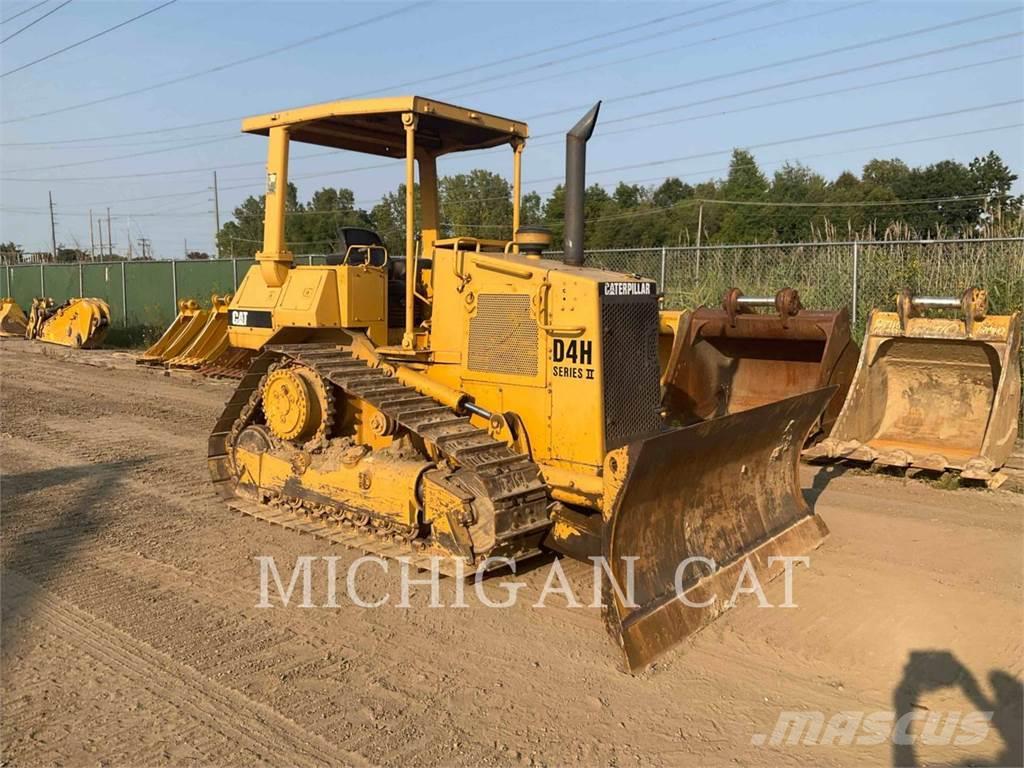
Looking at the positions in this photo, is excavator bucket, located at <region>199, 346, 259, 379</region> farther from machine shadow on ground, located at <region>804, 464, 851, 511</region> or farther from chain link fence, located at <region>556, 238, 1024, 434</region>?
machine shadow on ground, located at <region>804, 464, 851, 511</region>

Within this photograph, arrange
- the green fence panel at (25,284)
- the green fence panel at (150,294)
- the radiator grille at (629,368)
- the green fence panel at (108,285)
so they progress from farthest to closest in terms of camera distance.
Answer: the green fence panel at (25,284) < the green fence panel at (108,285) < the green fence panel at (150,294) < the radiator grille at (629,368)

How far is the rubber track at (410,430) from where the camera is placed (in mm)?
4523

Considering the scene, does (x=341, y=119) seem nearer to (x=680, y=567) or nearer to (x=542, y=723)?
(x=680, y=567)

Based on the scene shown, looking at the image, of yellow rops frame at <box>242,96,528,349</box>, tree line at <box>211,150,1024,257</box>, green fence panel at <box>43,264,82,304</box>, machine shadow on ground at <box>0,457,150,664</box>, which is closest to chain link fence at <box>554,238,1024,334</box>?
yellow rops frame at <box>242,96,528,349</box>

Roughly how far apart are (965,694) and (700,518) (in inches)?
61.2

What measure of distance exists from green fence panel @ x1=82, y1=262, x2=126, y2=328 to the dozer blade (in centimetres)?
2111

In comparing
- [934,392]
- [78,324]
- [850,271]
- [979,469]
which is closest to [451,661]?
[979,469]

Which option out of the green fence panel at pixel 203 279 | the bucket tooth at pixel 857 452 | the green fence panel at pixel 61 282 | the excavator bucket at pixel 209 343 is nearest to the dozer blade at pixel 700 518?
the bucket tooth at pixel 857 452

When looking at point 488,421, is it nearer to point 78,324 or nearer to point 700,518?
point 700,518

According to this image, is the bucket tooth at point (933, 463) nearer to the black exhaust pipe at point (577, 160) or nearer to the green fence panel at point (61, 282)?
the black exhaust pipe at point (577, 160)

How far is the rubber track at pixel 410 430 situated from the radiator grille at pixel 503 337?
1.38 ft

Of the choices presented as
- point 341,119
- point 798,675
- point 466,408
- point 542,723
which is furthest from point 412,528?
point 341,119

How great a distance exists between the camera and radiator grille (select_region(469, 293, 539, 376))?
5031mm

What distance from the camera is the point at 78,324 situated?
19.1 meters
